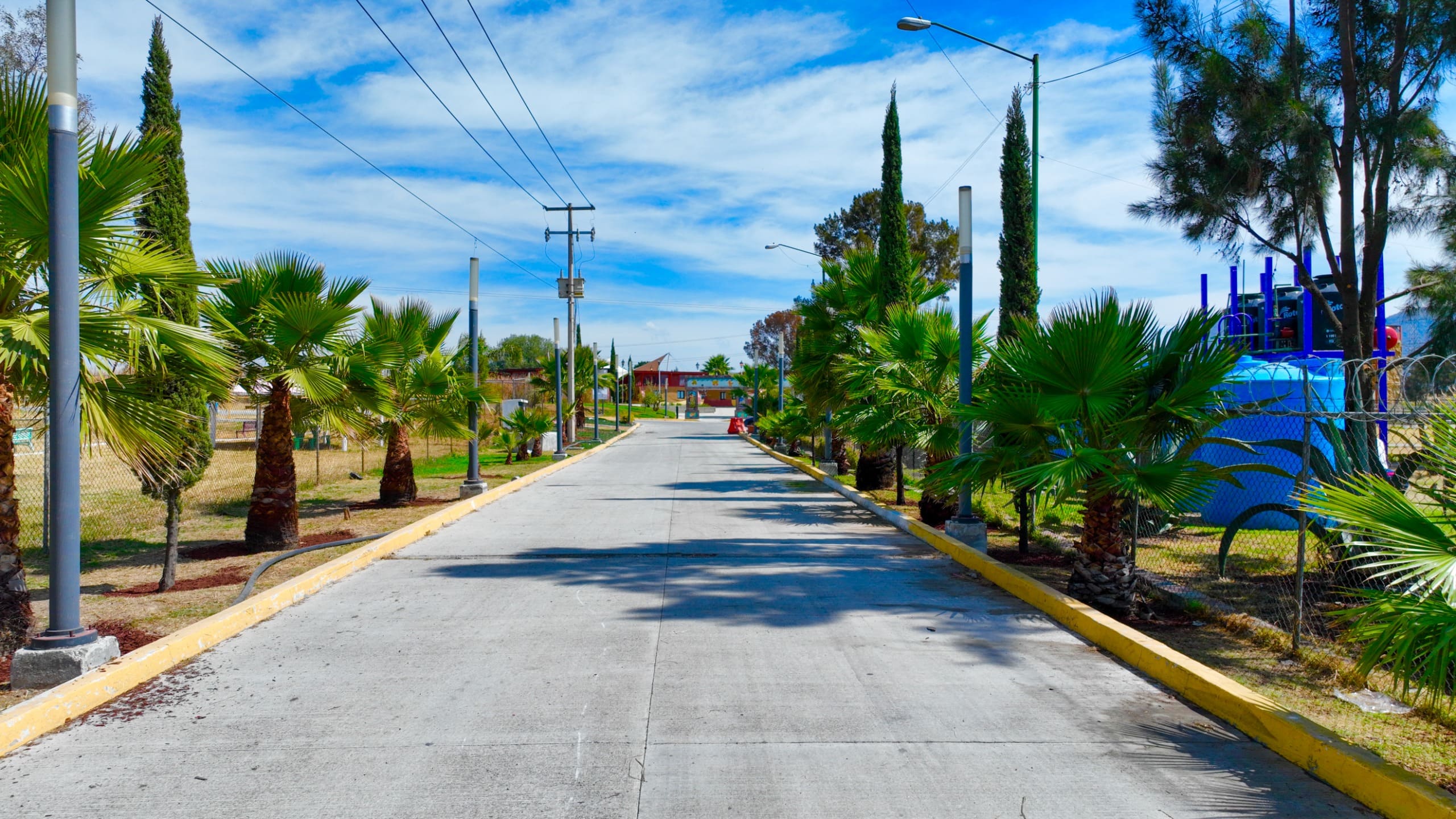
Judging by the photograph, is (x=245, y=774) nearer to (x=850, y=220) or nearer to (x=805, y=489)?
(x=805, y=489)

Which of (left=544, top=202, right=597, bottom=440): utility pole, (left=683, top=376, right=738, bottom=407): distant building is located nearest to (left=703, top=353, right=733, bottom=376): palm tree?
(left=683, top=376, right=738, bottom=407): distant building

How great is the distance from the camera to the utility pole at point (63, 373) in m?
5.43

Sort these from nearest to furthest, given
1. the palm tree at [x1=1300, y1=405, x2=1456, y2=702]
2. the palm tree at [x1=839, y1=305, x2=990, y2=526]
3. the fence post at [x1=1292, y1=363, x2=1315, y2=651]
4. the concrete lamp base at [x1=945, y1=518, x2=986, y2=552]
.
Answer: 1. the palm tree at [x1=1300, y1=405, x2=1456, y2=702]
2. the fence post at [x1=1292, y1=363, x2=1315, y2=651]
3. the concrete lamp base at [x1=945, y1=518, x2=986, y2=552]
4. the palm tree at [x1=839, y1=305, x2=990, y2=526]

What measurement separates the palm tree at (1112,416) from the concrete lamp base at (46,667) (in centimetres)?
635

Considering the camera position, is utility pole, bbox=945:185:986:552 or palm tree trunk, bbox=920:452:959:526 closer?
utility pole, bbox=945:185:986:552

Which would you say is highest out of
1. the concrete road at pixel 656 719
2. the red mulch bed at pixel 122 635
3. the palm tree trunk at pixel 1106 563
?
the palm tree trunk at pixel 1106 563

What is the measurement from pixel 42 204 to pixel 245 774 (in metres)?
4.01

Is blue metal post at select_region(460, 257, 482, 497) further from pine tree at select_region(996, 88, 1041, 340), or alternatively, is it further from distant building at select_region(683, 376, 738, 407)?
distant building at select_region(683, 376, 738, 407)

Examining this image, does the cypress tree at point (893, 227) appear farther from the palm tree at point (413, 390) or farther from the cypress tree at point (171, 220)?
the cypress tree at point (171, 220)

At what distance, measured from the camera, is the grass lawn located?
7.62m

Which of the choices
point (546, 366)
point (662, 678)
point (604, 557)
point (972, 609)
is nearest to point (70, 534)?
point (662, 678)

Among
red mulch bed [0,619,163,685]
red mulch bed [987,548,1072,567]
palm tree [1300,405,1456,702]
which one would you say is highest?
palm tree [1300,405,1456,702]

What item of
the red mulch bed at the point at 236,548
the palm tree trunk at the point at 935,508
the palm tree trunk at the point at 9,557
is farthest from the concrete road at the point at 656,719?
the palm tree trunk at the point at 935,508

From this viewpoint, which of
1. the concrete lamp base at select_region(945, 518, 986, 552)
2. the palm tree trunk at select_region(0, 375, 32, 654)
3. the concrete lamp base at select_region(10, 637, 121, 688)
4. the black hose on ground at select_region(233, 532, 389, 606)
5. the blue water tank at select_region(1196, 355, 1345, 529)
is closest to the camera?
the concrete lamp base at select_region(10, 637, 121, 688)
